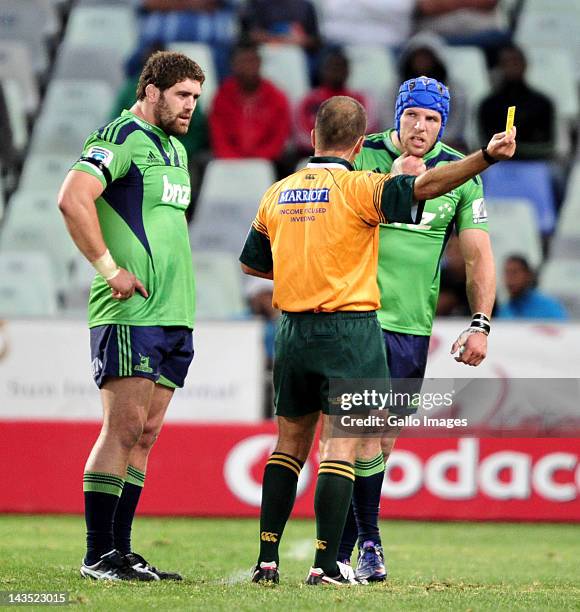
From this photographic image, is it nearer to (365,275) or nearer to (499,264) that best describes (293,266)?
(365,275)

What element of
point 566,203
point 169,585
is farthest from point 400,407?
point 566,203

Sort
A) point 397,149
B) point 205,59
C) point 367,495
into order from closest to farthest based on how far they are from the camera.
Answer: point 367,495 → point 397,149 → point 205,59

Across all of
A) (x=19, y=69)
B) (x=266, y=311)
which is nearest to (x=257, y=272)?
(x=266, y=311)

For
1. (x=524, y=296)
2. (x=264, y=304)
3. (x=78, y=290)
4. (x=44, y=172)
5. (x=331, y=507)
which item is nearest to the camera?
(x=331, y=507)

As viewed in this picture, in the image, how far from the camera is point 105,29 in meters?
16.1

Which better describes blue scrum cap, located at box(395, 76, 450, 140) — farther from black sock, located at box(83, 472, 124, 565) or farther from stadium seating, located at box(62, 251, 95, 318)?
stadium seating, located at box(62, 251, 95, 318)

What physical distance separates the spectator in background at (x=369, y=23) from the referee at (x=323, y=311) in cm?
982

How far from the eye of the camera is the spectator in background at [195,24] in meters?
15.4

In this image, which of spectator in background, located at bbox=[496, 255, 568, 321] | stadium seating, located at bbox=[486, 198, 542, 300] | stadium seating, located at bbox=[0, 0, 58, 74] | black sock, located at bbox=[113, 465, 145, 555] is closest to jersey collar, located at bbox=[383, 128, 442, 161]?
black sock, located at bbox=[113, 465, 145, 555]

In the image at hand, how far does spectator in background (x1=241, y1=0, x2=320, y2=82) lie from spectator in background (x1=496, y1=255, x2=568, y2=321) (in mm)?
4719

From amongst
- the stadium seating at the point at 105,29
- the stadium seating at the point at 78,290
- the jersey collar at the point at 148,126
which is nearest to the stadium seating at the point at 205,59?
the stadium seating at the point at 105,29

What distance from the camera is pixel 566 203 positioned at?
13.5 m

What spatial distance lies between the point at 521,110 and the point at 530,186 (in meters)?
0.80

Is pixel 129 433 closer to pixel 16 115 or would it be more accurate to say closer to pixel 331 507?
pixel 331 507
